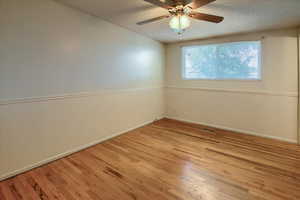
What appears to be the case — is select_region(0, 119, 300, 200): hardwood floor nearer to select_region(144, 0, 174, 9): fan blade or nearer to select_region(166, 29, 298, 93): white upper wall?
select_region(166, 29, 298, 93): white upper wall

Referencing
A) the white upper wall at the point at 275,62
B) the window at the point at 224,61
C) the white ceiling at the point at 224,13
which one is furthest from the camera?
the window at the point at 224,61

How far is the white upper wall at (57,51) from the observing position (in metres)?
1.97

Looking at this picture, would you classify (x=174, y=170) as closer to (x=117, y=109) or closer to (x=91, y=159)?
(x=91, y=159)

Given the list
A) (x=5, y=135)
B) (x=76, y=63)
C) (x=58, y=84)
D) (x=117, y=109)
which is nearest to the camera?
(x=5, y=135)

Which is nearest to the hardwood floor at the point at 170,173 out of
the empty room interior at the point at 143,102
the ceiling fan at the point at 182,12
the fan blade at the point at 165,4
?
the empty room interior at the point at 143,102

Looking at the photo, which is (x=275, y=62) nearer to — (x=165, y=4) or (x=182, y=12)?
(x=182, y=12)

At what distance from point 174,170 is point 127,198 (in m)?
0.74

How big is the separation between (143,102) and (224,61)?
2031mm

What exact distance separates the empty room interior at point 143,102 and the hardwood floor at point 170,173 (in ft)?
0.06

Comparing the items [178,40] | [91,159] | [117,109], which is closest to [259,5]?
[178,40]

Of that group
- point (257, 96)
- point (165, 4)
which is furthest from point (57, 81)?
point (257, 96)

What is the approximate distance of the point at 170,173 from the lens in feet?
7.00

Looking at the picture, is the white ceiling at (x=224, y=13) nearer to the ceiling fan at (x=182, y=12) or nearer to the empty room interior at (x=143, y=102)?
the empty room interior at (x=143, y=102)

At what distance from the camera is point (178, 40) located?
420 cm
